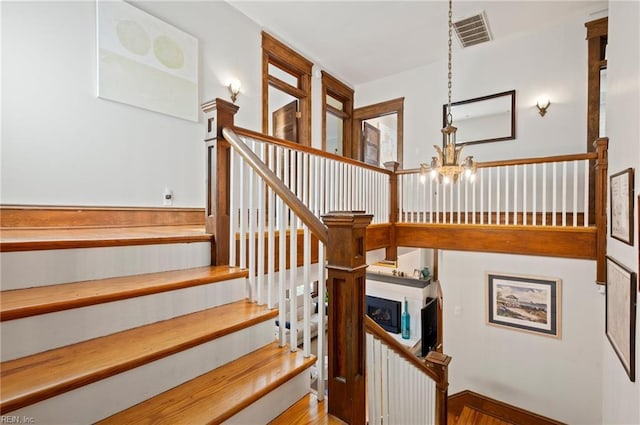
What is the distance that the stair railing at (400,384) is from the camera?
75.7 inches

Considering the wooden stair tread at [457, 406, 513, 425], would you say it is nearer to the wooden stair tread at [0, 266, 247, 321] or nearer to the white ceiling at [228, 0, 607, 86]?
the wooden stair tread at [0, 266, 247, 321]

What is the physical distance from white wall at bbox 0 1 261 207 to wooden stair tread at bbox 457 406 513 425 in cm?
487

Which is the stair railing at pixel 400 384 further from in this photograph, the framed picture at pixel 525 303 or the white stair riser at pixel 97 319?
the framed picture at pixel 525 303

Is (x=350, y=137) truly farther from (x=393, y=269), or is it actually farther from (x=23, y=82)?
(x=23, y=82)

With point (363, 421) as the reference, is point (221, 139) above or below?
above

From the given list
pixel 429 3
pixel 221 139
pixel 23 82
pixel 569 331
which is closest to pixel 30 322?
pixel 221 139

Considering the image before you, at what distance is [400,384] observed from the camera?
212cm

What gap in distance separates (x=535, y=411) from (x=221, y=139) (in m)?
5.46

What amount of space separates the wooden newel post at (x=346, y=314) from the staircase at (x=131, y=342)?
25 cm

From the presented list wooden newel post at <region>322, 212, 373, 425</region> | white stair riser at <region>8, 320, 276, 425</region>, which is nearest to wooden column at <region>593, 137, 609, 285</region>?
wooden newel post at <region>322, 212, 373, 425</region>

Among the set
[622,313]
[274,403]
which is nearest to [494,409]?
[622,313]

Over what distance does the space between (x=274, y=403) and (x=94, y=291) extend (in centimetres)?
99

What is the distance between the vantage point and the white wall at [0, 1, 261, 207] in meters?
2.28

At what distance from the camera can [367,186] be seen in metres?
3.85
